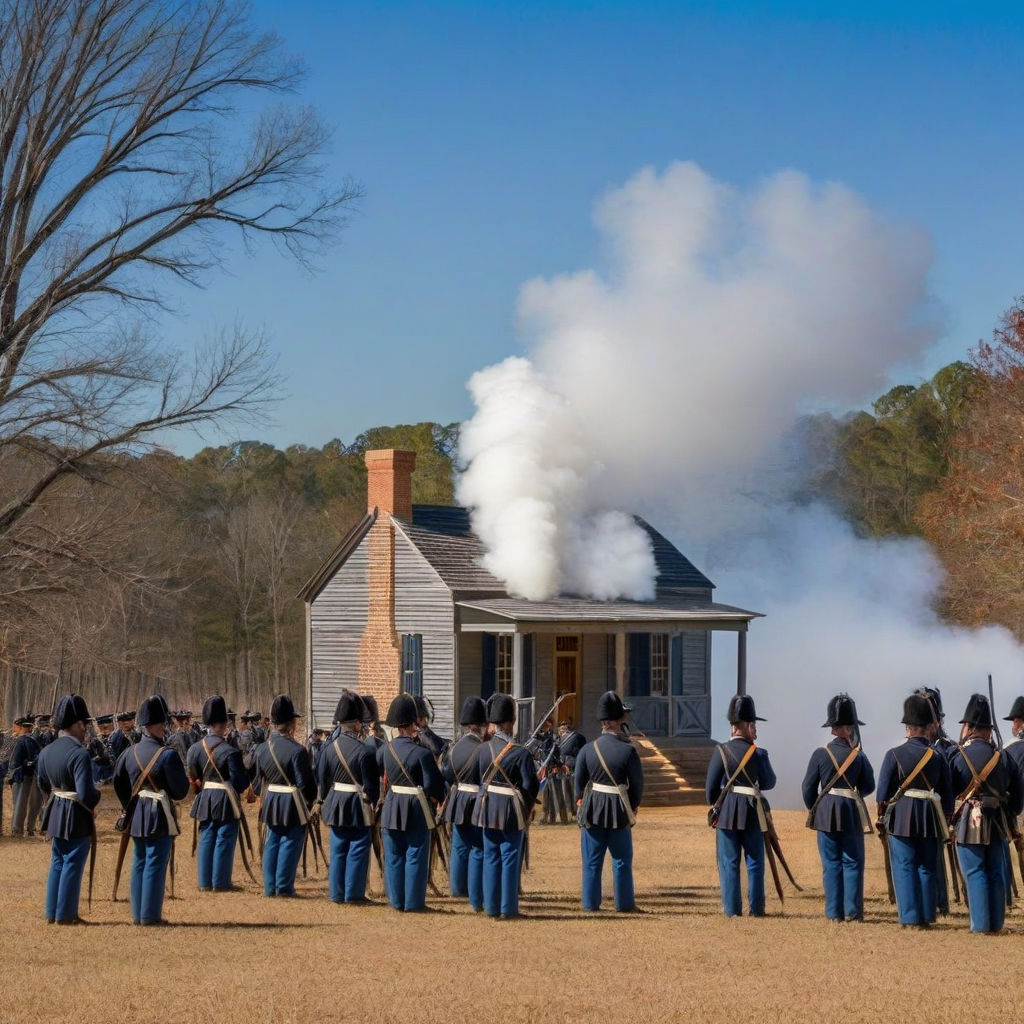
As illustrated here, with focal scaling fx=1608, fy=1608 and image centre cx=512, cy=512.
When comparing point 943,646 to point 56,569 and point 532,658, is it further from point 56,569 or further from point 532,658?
point 56,569

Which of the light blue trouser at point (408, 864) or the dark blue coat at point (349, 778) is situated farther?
the dark blue coat at point (349, 778)

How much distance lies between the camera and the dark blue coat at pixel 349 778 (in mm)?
14781

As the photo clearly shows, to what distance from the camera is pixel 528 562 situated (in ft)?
109

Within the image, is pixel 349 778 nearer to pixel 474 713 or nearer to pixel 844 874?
pixel 474 713

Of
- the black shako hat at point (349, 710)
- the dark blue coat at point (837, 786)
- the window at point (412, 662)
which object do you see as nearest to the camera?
the dark blue coat at point (837, 786)

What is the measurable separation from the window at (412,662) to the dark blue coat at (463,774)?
1869 centimetres

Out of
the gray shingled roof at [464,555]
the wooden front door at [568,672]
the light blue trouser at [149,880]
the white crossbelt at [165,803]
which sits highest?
the gray shingled roof at [464,555]

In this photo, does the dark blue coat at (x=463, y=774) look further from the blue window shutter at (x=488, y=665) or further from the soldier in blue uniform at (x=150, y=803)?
the blue window shutter at (x=488, y=665)

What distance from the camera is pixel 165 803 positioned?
13.5m

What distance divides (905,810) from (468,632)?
2013 centimetres

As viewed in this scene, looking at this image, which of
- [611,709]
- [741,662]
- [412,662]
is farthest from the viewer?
[412,662]

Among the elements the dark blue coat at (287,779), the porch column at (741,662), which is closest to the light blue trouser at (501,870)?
the dark blue coat at (287,779)

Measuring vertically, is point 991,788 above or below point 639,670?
below

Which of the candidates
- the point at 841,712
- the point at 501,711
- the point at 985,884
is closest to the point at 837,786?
the point at 841,712
